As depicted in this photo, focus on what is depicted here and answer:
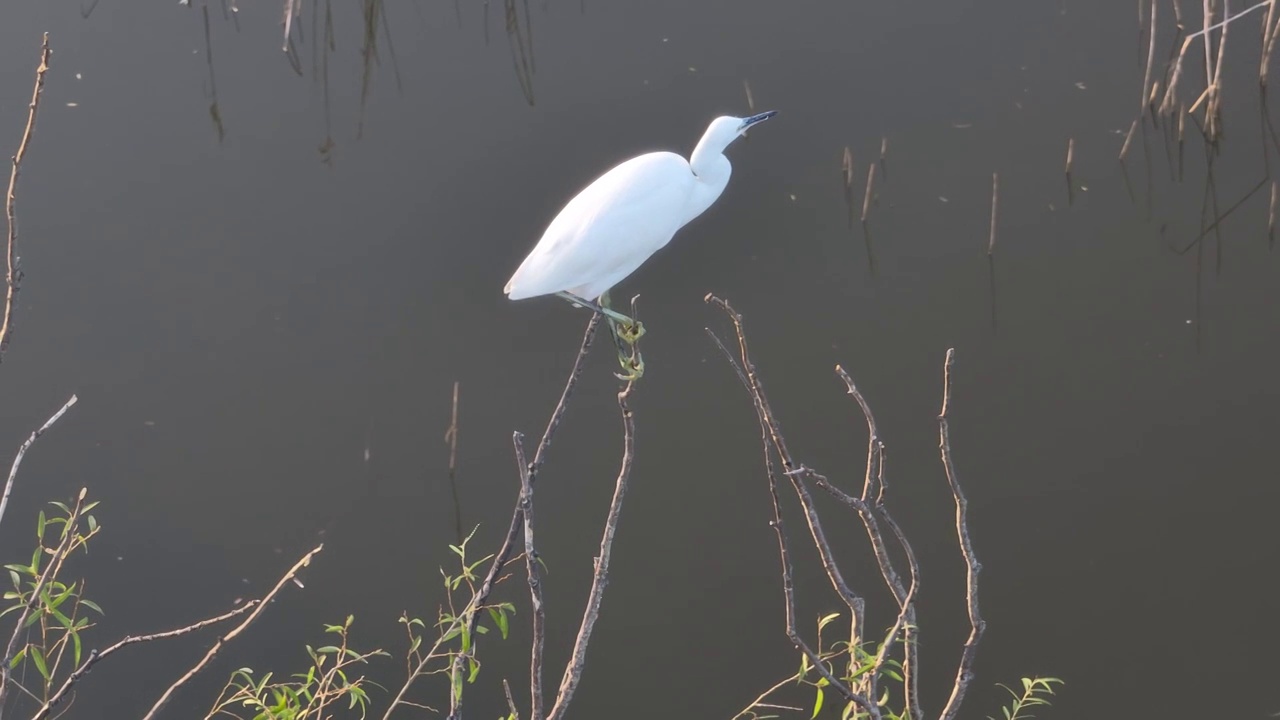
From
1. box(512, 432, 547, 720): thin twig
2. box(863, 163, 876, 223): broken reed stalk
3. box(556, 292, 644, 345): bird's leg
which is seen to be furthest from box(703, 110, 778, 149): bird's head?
box(512, 432, 547, 720): thin twig

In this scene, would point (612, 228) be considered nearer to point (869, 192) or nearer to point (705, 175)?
point (705, 175)

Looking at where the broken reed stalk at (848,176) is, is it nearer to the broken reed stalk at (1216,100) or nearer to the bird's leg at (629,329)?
the broken reed stalk at (1216,100)

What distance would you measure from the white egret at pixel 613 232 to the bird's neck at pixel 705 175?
0.01m

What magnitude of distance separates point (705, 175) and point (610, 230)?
265mm

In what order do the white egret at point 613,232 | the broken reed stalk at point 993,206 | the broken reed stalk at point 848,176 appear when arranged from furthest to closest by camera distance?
the broken reed stalk at point 848,176 < the broken reed stalk at point 993,206 < the white egret at point 613,232

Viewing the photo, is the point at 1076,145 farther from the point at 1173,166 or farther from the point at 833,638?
the point at 833,638

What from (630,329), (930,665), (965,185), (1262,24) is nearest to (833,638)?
(930,665)

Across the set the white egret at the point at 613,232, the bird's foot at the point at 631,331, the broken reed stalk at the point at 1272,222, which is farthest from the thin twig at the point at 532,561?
the broken reed stalk at the point at 1272,222

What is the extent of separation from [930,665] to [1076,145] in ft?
4.76

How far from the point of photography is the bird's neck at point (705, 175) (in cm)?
196

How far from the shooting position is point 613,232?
1.80 metres

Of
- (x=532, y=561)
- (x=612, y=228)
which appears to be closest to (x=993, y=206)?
(x=612, y=228)

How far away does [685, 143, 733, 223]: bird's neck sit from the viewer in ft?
6.43

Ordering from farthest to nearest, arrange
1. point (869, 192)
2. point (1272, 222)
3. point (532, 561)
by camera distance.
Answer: point (869, 192) < point (1272, 222) < point (532, 561)
